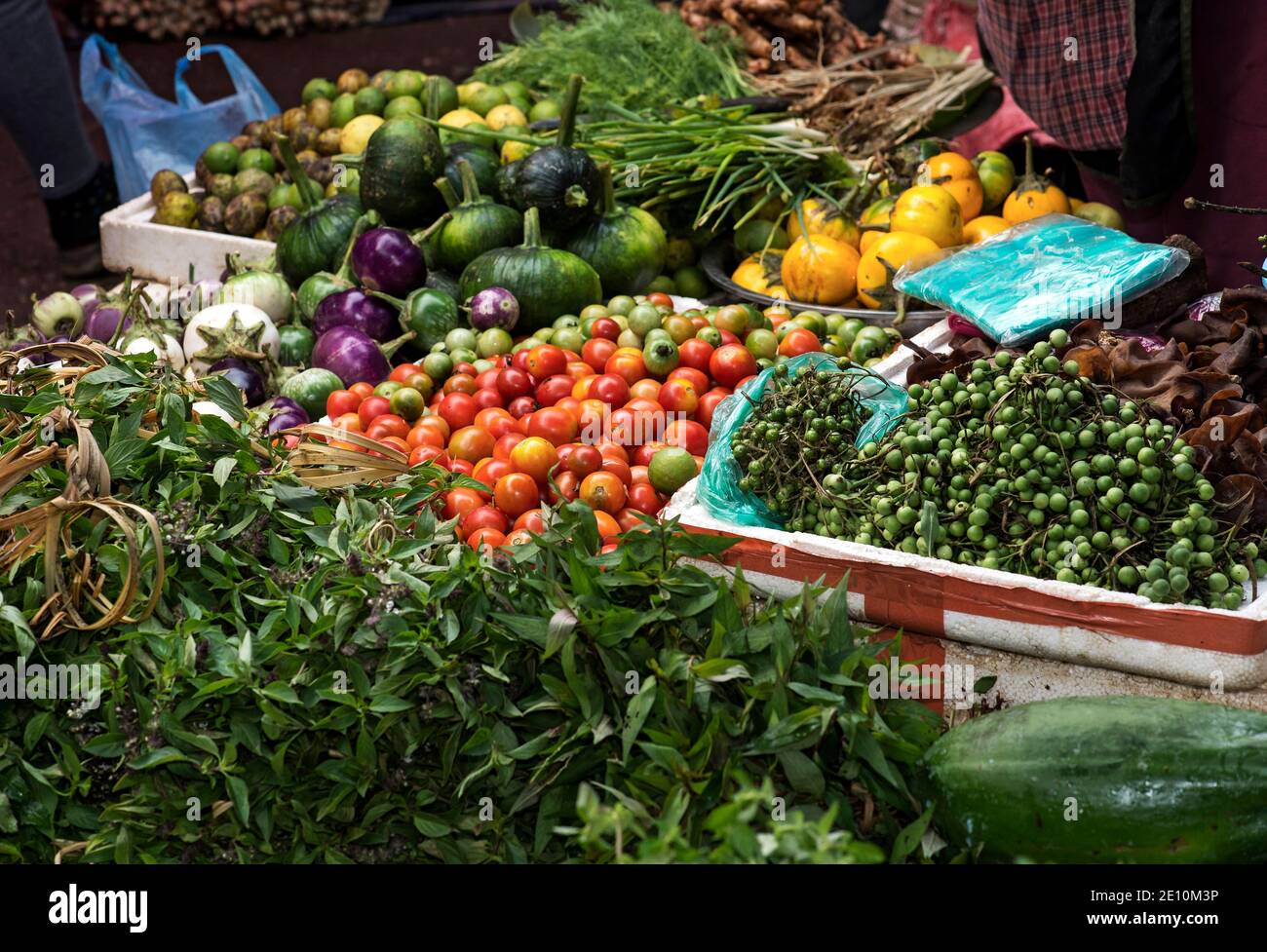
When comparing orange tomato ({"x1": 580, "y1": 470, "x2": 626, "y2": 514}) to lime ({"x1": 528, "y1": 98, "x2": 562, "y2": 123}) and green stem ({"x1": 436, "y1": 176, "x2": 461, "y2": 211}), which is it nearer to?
green stem ({"x1": 436, "y1": 176, "x2": 461, "y2": 211})

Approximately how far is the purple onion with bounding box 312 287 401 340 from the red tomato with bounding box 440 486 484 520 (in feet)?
3.21

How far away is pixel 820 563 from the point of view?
195cm

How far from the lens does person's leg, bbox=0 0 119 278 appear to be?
172 inches

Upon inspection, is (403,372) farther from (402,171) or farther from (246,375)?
(402,171)

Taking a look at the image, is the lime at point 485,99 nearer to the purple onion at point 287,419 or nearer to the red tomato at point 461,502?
the purple onion at point 287,419

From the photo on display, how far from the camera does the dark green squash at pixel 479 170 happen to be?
354 centimetres

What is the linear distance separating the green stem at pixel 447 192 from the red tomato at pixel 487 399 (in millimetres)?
934

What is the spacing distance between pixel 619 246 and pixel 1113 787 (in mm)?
2246

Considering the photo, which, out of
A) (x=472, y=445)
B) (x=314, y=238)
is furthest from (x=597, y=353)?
(x=314, y=238)

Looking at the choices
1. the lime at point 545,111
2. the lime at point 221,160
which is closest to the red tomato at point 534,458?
the lime at point 545,111

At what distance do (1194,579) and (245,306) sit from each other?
2382 millimetres

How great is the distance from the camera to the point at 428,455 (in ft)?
8.22
